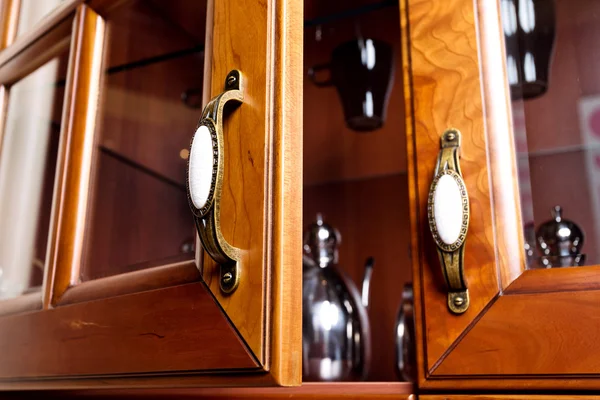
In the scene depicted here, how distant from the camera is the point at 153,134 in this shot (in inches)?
30.6

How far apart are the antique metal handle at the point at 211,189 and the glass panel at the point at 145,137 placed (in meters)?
0.09

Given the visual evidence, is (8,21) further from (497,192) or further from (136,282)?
(497,192)

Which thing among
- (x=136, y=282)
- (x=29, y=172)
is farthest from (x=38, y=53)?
(x=136, y=282)

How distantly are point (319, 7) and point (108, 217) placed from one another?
42 cm

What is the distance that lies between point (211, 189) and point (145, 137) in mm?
443

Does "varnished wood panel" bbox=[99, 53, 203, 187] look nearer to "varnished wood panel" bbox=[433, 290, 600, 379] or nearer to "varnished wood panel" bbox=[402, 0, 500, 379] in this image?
"varnished wood panel" bbox=[402, 0, 500, 379]

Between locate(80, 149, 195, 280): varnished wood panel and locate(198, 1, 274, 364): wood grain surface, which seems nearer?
locate(198, 1, 274, 364): wood grain surface

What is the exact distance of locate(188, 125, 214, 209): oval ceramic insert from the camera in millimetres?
377

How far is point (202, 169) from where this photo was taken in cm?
38

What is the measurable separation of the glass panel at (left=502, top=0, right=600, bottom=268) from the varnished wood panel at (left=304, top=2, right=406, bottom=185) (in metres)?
0.45

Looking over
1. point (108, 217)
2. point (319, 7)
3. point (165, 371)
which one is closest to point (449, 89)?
point (165, 371)

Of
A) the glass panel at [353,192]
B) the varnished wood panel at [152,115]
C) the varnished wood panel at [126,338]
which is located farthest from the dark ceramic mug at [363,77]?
the varnished wood panel at [126,338]

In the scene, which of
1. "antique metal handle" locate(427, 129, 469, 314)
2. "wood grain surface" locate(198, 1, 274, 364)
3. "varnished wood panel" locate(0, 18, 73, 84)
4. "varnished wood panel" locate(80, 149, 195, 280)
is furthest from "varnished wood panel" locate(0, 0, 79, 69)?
"antique metal handle" locate(427, 129, 469, 314)

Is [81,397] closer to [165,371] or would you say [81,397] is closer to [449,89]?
[165,371]
